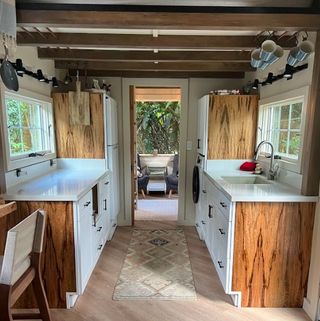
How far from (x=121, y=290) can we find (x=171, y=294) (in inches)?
17.9

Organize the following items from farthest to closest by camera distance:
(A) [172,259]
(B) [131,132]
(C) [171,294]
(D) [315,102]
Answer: (B) [131,132]
(A) [172,259]
(C) [171,294]
(D) [315,102]

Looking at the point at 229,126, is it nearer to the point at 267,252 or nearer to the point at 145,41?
the point at 145,41

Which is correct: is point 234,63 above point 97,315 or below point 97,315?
above

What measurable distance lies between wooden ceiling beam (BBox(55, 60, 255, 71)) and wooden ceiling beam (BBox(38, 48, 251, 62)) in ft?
1.09

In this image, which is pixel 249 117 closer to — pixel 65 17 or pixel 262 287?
pixel 262 287

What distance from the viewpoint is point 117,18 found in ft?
5.72

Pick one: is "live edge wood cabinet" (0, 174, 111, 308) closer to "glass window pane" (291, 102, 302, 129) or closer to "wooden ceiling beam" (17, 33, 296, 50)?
"wooden ceiling beam" (17, 33, 296, 50)

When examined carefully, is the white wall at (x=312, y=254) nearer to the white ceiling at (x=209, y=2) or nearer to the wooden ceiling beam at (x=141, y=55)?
the white ceiling at (x=209, y=2)

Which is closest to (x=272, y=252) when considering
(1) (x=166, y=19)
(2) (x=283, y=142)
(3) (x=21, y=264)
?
(2) (x=283, y=142)

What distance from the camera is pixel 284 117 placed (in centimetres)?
271

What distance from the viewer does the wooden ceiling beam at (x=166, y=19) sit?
174cm

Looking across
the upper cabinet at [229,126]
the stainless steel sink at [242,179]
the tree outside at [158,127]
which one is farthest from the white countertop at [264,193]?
the tree outside at [158,127]

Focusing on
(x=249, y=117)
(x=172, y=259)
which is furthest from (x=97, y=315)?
(x=249, y=117)

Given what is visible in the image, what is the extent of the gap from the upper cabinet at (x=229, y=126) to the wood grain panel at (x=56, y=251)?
1.81 m
